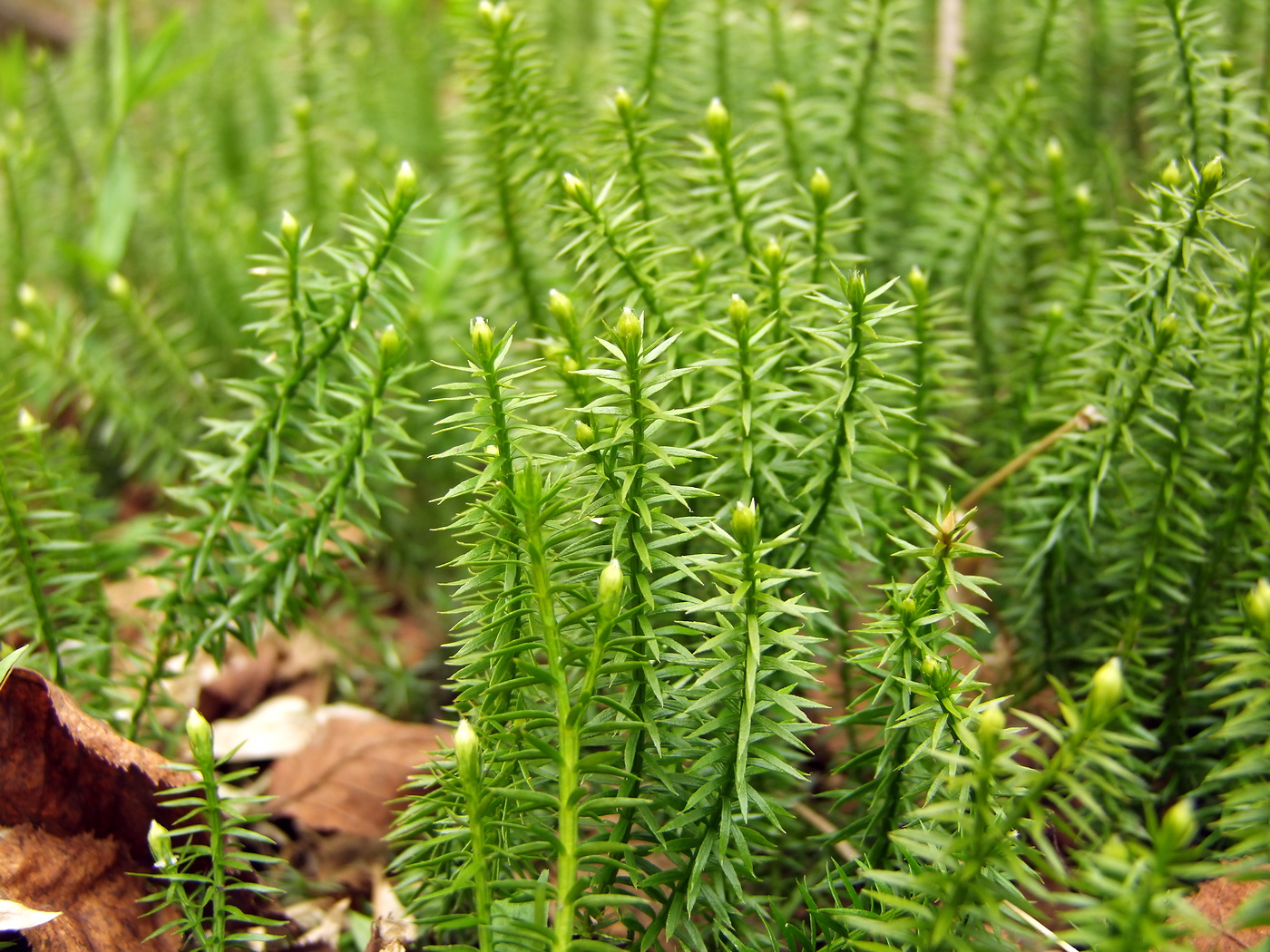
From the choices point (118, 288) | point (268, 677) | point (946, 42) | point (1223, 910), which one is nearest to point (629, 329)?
point (1223, 910)

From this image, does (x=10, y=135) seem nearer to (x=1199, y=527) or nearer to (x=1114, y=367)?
(x=1114, y=367)

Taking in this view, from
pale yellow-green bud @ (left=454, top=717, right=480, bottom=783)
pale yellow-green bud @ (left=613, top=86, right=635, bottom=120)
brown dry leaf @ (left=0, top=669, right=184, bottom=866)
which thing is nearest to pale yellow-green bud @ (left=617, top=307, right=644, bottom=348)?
pale yellow-green bud @ (left=454, top=717, right=480, bottom=783)

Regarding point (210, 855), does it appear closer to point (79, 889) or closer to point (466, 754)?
point (79, 889)

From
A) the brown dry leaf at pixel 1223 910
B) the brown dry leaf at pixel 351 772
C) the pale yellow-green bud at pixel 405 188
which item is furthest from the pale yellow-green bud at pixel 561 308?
the brown dry leaf at pixel 1223 910

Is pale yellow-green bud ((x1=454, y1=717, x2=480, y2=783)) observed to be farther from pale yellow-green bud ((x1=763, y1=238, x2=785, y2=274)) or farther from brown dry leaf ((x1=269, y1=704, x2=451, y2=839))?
pale yellow-green bud ((x1=763, y1=238, x2=785, y2=274))

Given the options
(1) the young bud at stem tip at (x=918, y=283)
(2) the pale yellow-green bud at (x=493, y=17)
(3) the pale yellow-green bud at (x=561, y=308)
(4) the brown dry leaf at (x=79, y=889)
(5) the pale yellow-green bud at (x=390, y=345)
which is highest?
(2) the pale yellow-green bud at (x=493, y=17)

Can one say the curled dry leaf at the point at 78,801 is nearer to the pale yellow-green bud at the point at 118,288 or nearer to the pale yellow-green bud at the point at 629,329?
the pale yellow-green bud at the point at 629,329

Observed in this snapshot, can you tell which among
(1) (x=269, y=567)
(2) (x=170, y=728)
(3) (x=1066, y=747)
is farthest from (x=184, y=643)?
(3) (x=1066, y=747)
